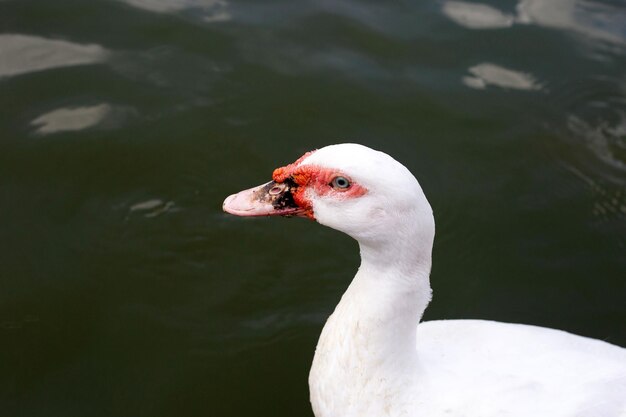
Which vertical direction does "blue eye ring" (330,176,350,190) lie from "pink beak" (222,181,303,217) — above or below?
above

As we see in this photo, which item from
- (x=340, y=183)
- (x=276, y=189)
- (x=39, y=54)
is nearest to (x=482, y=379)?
(x=340, y=183)

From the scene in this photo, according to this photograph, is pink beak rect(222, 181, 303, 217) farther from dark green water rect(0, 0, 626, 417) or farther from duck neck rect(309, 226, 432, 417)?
dark green water rect(0, 0, 626, 417)

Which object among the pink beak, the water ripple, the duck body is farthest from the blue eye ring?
the water ripple

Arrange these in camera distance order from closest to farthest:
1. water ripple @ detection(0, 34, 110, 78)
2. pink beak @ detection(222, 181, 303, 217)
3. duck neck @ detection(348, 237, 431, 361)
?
1. duck neck @ detection(348, 237, 431, 361)
2. pink beak @ detection(222, 181, 303, 217)
3. water ripple @ detection(0, 34, 110, 78)

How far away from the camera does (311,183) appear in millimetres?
2828

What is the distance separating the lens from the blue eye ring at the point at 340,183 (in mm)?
2715

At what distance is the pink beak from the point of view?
2920mm

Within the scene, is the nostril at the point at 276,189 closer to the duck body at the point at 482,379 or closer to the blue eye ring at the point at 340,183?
the blue eye ring at the point at 340,183

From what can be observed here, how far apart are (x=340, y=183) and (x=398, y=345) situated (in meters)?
0.70

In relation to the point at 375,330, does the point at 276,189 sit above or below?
above

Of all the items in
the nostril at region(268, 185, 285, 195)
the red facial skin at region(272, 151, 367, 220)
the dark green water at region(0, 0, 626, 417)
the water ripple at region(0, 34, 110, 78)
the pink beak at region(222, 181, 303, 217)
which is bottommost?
the dark green water at region(0, 0, 626, 417)

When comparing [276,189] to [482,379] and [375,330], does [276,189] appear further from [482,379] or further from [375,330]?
[482,379]

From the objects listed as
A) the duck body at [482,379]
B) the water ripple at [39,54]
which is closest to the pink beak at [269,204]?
the duck body at [482,379]

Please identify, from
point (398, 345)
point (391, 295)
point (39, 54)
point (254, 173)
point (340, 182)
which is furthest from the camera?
point (39, 54)
